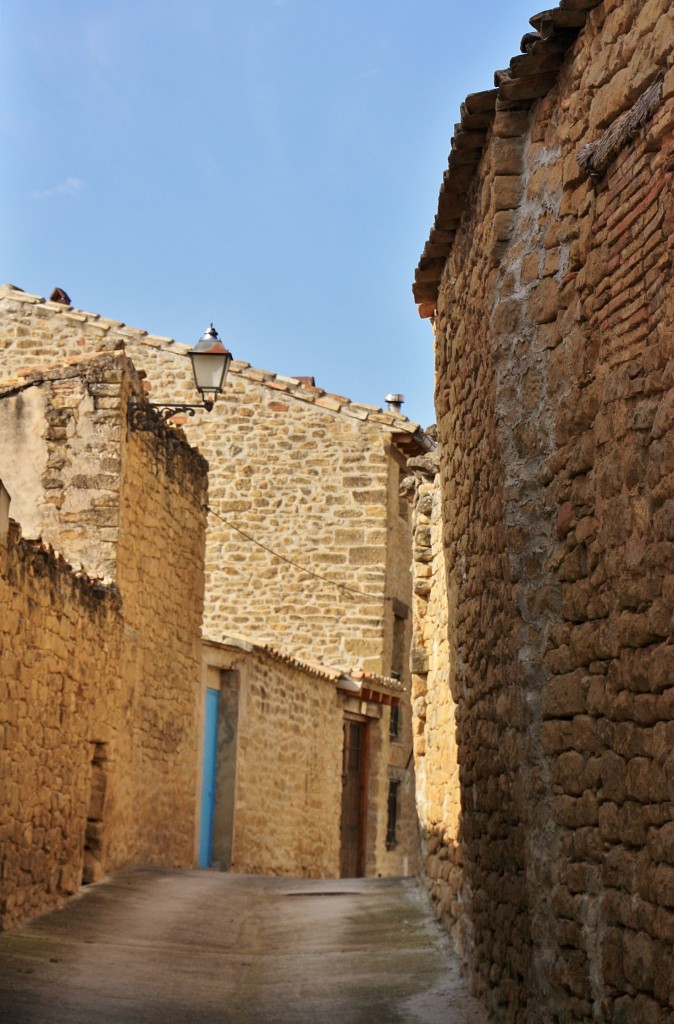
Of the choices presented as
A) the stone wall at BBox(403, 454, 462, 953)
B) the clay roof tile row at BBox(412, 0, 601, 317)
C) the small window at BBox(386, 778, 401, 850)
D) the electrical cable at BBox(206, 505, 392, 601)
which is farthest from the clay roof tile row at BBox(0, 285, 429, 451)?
the clay roof tile row at BBox(412, 0, 601, 317)

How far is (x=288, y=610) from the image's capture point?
779 inches

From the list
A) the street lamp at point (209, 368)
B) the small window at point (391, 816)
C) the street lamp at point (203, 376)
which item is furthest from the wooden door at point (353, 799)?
the street lamp at point (209, 368)

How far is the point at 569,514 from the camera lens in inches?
209

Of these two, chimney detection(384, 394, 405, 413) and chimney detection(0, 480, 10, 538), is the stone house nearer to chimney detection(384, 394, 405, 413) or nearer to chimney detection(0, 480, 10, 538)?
chimney detection(384, 394, 405, 413)

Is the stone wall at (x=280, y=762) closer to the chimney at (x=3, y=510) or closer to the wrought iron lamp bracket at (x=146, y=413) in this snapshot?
the wrought iron lamp bracket at (x=146, y=413)

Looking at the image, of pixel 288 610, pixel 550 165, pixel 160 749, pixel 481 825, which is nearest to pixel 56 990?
pixel 481 825

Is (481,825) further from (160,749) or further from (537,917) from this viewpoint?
(160,749)

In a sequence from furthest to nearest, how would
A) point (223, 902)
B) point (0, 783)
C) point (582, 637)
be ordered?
point (223, 902)
point (0, 783)
point (582, 637)

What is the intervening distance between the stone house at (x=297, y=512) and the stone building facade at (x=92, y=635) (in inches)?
212

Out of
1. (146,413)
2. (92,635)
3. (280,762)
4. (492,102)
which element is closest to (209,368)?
(146,413)

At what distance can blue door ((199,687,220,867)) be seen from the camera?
1449cm

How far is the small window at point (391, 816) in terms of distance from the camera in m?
20.4

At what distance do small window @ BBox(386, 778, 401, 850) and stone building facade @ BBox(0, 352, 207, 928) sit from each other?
23.2ft

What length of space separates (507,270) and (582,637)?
5.84 ft
